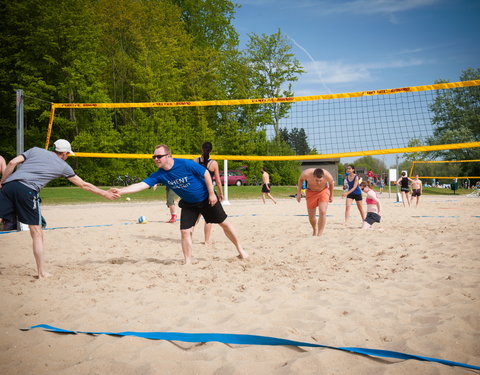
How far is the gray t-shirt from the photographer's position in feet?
12.3

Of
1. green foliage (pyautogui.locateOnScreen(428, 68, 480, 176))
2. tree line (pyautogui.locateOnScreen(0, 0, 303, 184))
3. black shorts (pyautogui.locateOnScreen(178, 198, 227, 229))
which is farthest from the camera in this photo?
green foliage (pyautogui.locateOnScreen(428, 68, 480, 176))

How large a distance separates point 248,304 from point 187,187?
165 centimetres

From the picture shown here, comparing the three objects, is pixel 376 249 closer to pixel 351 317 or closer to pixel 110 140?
pixel 351 317

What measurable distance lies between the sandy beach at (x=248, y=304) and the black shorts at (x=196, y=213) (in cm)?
49

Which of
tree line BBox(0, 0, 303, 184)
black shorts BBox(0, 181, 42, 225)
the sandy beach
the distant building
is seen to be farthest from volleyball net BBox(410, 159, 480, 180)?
black shorts BBox(0, 181, 42, 225)

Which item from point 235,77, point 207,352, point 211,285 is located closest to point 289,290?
point 211,285

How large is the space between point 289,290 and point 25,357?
2.02 metres

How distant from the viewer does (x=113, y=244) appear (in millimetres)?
5695

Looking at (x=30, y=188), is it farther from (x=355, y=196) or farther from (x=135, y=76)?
(x=135, y=76)

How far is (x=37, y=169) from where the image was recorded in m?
3.80

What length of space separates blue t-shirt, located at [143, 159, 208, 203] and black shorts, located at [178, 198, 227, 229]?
0.09m

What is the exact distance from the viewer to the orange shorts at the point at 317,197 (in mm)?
6230

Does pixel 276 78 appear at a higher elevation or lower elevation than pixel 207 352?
higher

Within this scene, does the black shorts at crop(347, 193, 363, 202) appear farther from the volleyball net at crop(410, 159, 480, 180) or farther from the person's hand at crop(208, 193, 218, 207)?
the volleyball net at crop(410, 159, 480, 180)
